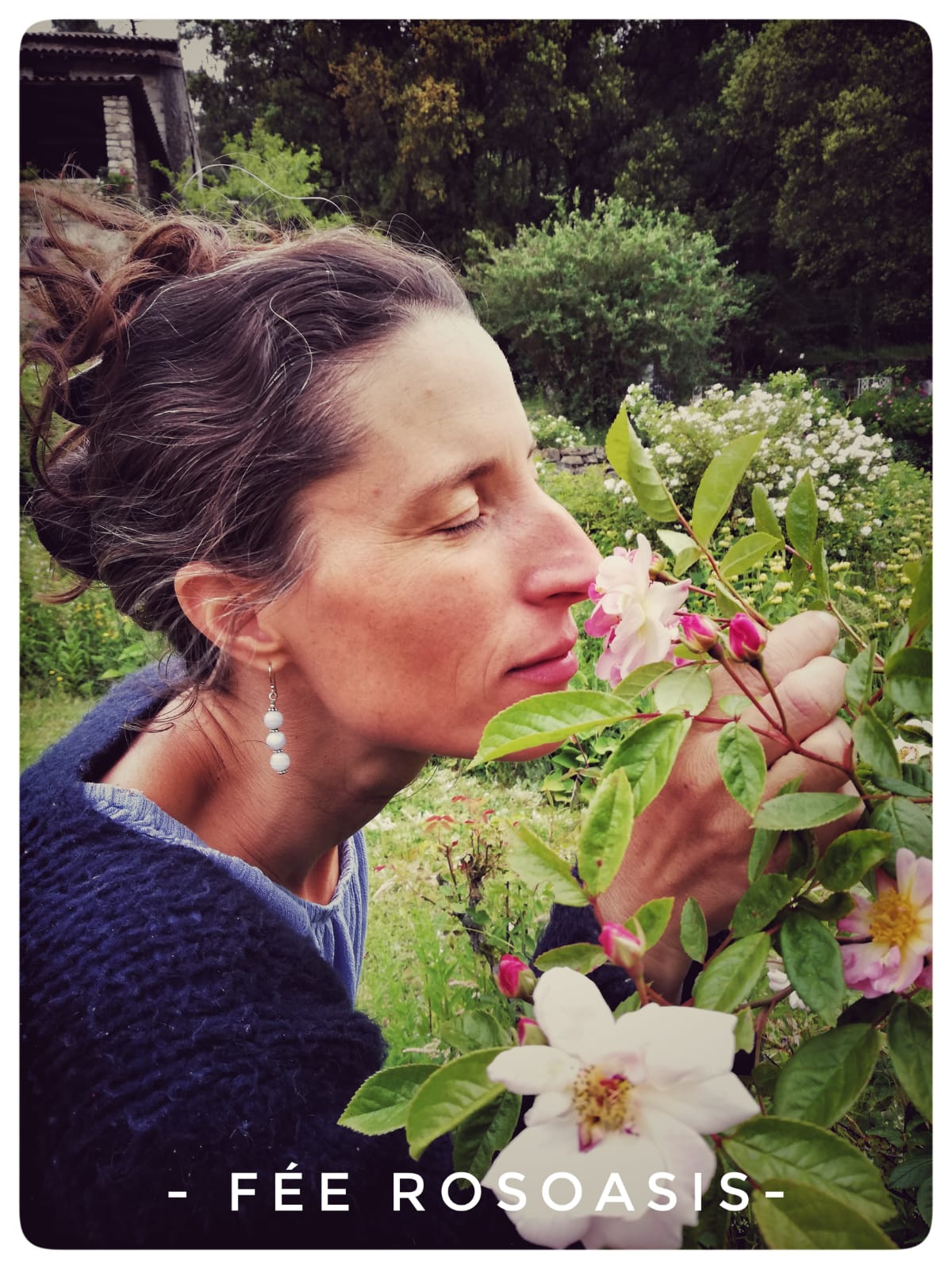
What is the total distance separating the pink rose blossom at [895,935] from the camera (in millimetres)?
585

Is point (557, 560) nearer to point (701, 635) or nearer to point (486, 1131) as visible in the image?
point (701, 635)

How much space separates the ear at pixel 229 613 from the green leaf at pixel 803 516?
1.71ft

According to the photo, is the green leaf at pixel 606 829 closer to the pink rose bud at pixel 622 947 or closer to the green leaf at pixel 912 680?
the pink rose bud at pixel 622 947

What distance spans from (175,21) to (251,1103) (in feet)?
3.67

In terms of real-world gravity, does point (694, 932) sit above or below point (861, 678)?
below

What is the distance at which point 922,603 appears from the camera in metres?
0.56

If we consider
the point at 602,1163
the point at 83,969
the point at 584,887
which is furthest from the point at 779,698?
the point at 83,969

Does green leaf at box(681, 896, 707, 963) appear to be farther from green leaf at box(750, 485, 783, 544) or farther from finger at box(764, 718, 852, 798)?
green leaf at box(750, 485, 783, 544)

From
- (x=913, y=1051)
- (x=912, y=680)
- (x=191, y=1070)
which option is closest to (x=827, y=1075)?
(x=913, y=1051)

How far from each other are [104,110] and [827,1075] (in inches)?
44.1

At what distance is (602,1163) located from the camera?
515 millimetres

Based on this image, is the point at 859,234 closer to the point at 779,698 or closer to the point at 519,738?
the point at 779,698

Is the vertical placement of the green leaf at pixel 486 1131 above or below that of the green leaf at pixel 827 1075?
below

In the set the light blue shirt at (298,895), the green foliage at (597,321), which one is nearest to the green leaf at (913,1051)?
the light blue shirt at (298,895)
